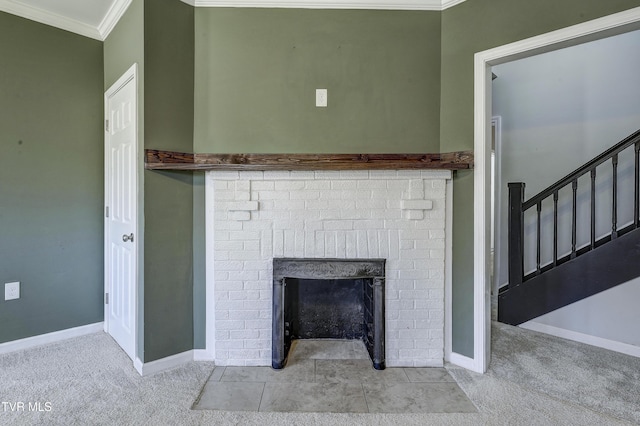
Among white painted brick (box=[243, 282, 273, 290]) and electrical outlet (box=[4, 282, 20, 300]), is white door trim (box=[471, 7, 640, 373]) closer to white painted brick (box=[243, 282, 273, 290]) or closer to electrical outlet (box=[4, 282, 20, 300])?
white painted brick (box=[243, 282, 273, 290])

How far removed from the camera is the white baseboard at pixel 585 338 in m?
2.46

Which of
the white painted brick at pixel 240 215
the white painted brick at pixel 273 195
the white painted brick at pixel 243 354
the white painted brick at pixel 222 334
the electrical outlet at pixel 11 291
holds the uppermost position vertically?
the white painted brick at pixel 273 195

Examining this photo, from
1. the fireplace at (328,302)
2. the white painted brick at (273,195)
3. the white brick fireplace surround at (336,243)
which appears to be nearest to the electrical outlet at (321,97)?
the white brick fireplace surround at (336,243)

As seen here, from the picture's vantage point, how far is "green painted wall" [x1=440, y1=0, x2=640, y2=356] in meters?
2.08

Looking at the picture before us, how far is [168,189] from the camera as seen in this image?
7.13ft

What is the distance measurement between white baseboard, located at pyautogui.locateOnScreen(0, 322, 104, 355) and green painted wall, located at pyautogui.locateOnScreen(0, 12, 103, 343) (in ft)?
0.12

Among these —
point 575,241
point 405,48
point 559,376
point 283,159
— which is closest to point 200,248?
point 283,159

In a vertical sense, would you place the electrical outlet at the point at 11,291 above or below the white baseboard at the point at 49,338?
above

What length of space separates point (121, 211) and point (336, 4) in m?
2.20

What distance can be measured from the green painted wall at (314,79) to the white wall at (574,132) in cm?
152

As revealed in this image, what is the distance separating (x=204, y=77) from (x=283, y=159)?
82 cm

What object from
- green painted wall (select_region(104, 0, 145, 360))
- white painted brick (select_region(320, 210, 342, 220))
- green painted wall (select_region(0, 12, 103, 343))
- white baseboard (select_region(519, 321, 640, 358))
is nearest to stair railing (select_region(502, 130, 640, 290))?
white baseboard (select_region(519, 321, 640, 358))

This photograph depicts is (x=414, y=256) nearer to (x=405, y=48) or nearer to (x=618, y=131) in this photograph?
(x=405, y=48)

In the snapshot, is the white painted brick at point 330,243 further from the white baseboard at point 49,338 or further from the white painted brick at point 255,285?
the white baseboard at point 49,338
